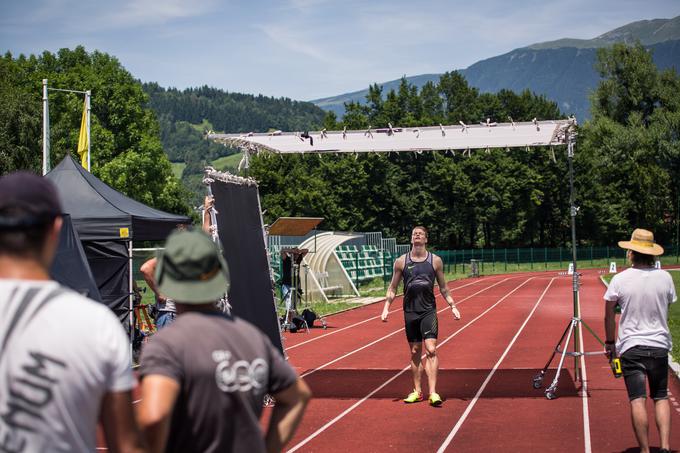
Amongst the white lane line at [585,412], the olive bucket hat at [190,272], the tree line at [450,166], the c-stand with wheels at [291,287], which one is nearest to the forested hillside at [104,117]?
the tree line at [450,166]

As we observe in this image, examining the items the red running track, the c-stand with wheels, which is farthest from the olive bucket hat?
the c-stand with wheels

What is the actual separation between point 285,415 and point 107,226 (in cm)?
1275

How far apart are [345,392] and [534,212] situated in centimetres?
6909

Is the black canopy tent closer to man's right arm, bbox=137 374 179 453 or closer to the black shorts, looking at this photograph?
the black shorts

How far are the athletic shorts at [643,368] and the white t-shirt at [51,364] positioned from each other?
18.2 ft

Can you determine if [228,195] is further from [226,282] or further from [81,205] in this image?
[81,205]

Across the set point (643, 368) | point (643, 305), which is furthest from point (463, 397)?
point (643, 305)

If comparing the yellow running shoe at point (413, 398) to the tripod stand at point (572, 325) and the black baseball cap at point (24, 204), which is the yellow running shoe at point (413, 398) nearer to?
the tripod stand at point (572, 325)

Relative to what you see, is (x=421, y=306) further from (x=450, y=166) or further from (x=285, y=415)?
(x=450, y=166)

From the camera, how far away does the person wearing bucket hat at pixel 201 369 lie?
289 centimetres

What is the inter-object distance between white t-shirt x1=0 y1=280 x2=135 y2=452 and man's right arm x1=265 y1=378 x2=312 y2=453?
2.69 feet

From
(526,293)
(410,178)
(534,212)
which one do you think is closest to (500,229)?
(534,212)

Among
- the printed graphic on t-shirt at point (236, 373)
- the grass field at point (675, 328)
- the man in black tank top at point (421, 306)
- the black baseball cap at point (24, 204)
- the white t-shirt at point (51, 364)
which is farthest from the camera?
the grass field at point (675, 328)

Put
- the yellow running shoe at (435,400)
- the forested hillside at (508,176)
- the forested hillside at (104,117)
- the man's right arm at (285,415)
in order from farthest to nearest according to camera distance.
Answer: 1. the forested hillside at (508,176)
2. the forested hillside at (104,117)
3. the yellow running shoe at (435,400)
4. the man's right arm at (285,415)
